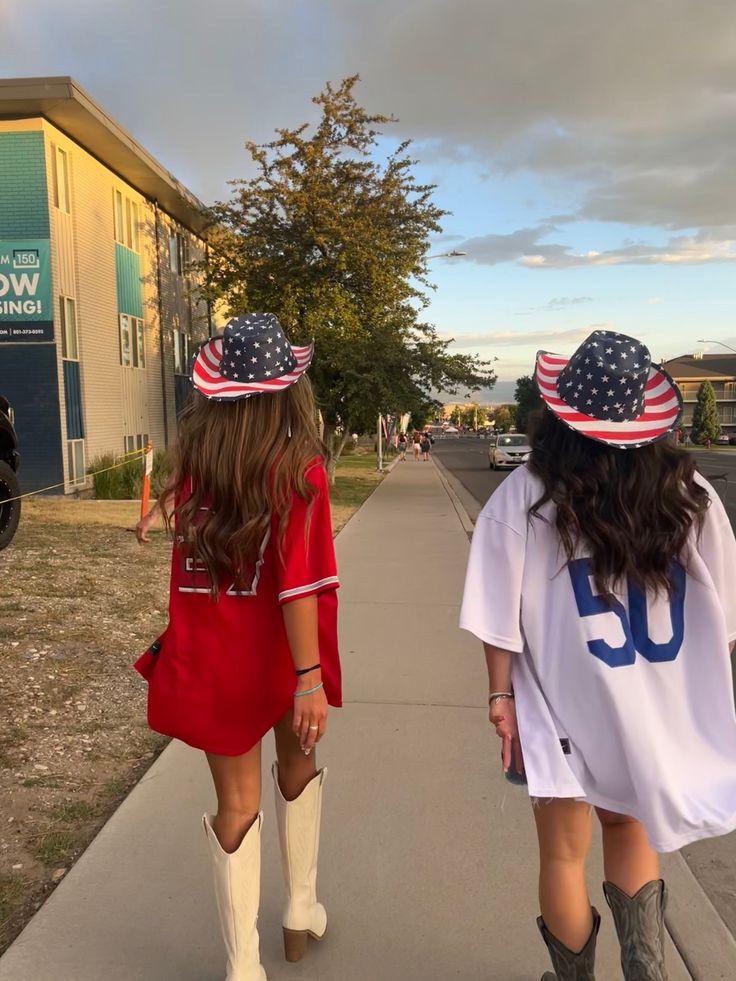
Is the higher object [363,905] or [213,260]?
[213,260]

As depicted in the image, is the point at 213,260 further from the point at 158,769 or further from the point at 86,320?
the point at 158,769

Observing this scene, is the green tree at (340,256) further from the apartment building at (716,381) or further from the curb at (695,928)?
the apartment building at (716,381)

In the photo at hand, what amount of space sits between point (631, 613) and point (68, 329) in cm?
1616

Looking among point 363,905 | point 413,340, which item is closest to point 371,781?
point 363,905

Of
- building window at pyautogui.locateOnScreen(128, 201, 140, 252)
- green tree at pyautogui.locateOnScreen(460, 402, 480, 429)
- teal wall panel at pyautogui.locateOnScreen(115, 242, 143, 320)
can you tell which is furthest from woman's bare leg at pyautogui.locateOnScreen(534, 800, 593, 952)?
green tree at pyautogui.locateOnScreen(460, 402, 480, 429)

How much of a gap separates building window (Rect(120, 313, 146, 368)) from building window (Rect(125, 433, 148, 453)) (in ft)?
5.87

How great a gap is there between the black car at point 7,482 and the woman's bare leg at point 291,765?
6385 mm

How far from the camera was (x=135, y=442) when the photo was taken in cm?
2006

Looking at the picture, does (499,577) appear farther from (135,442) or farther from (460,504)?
(135,442)

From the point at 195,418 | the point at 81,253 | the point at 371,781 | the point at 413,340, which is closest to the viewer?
the point at 195,418

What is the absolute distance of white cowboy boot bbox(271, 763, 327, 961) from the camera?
2.32 metres

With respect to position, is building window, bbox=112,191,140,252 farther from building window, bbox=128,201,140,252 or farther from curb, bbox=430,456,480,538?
curb, bbox=430,456,480,538

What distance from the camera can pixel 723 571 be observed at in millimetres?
1876

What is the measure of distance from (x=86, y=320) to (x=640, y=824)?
55.6 feet
